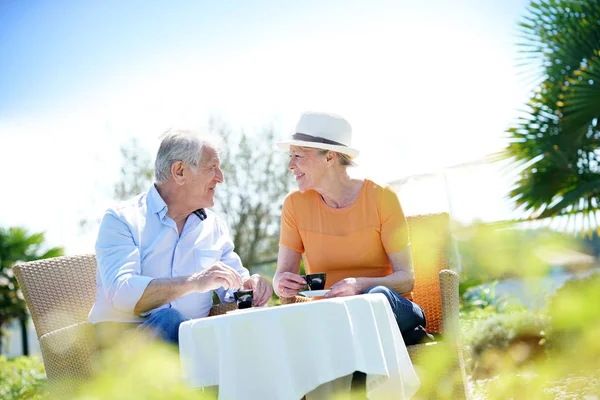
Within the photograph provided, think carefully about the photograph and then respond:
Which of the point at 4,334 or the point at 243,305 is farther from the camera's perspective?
the point at 4,334

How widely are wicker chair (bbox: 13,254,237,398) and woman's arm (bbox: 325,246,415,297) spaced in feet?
2.16

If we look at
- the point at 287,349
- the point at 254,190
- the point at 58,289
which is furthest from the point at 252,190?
the point at 287,349

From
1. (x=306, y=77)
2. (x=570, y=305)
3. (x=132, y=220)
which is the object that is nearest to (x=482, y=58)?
(x=306, y=77)

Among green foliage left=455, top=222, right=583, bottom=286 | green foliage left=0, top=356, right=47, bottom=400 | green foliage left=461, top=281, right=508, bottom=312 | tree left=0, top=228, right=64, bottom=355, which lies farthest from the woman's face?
tree left=0, top=228, right=64, bottom=355

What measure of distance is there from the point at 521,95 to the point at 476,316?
4.02 m

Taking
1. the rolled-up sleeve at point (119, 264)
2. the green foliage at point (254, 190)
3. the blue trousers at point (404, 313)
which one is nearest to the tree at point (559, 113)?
the blue trousers at point (404, 313)

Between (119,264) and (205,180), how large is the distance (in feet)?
1.84

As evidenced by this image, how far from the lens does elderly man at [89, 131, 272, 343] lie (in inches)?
104

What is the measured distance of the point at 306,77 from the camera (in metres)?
14.8

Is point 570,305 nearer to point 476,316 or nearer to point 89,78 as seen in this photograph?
point 476,316

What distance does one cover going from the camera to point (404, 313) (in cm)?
282

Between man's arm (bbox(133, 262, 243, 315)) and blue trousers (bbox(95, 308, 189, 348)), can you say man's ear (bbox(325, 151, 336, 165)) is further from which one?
blue trousers (bbox(95, 308, 189, 348))

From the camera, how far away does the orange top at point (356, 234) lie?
322 centimetres

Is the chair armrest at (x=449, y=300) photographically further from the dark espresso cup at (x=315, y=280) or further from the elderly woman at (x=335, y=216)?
the dark espresso cup at (x=315, y=280)
